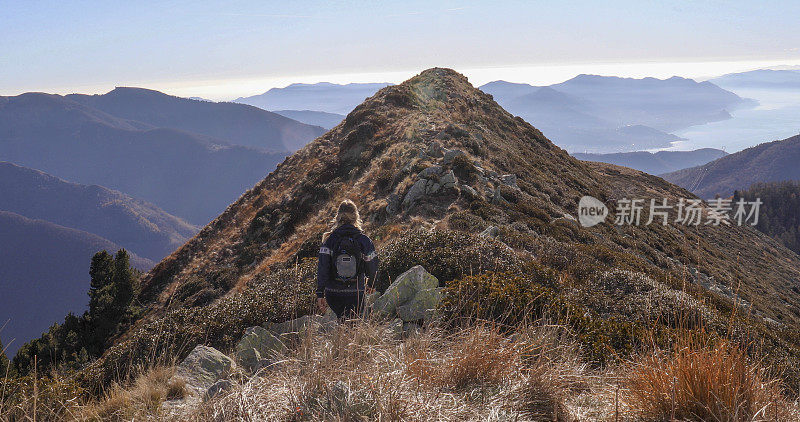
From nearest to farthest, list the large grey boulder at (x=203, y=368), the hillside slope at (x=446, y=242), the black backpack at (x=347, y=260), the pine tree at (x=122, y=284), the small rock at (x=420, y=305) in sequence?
the large grey boulder at (x=203, y=368) → the black backpack at (x=347, y=260) → the small rock at (x=420, y=305) → the hillside slope at (x=446, y=242) → the pine tree at (x=122, y=284)

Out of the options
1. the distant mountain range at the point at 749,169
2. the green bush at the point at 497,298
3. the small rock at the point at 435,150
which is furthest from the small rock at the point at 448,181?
the distant mountain range at the point at 749,169

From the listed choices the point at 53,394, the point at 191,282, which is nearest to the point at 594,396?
the point at 53,394

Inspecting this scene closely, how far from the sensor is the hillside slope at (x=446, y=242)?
7848 millimetres

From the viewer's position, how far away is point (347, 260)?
5785mm

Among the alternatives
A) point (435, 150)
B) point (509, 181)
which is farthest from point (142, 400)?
point (435, 150)

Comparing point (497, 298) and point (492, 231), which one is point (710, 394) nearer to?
point (497, 298)

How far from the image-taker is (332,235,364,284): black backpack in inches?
228

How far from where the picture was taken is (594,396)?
3.55 meters

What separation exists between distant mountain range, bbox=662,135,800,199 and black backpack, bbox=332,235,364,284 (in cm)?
18623

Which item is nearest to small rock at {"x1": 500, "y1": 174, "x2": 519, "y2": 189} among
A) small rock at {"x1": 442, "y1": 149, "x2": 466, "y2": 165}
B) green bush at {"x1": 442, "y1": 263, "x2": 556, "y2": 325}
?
small rock at {"x1": 442, "y1": 149, "x2": 466, "y2": 165}

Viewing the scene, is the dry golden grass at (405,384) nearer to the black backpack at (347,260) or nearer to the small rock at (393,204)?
the black backpack at (347,260)

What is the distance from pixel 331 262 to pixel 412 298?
1.54m

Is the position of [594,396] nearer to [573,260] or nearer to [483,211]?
[573,260]

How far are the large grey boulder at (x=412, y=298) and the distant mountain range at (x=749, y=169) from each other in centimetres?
18496
